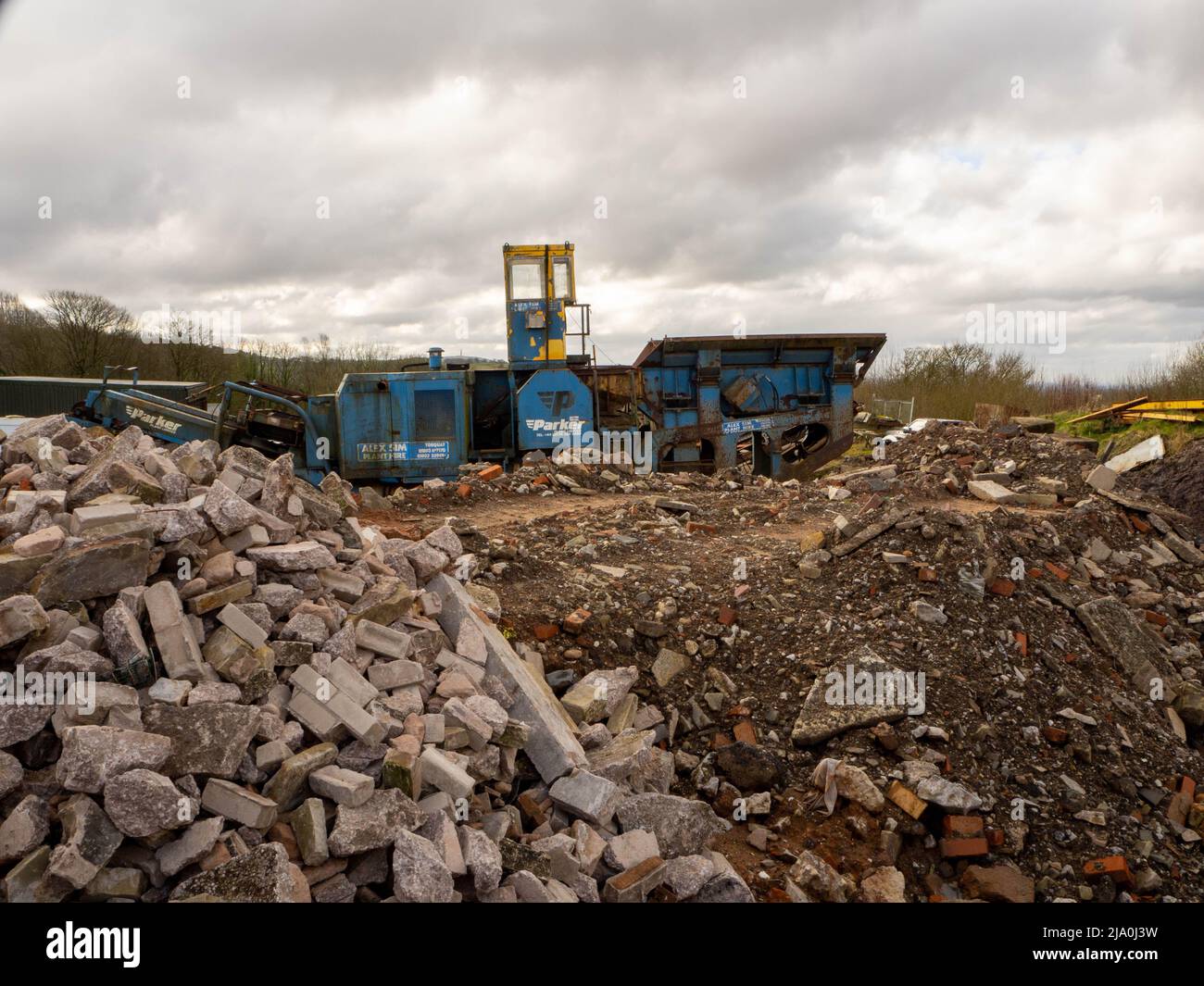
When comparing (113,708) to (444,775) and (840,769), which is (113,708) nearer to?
(444,775)

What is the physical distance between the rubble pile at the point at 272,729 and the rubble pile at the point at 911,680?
51cm

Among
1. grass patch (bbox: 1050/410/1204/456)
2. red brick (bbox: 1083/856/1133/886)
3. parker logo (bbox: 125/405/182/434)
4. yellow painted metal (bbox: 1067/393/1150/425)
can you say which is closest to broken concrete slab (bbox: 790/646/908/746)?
red brick (bbox: 1083/856/1133/886)

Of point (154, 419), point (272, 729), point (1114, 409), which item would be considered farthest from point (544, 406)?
point (1114, 409)

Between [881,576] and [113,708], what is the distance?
17.3 feet

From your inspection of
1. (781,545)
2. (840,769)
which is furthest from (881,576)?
(840,769)

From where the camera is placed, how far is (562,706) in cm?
518

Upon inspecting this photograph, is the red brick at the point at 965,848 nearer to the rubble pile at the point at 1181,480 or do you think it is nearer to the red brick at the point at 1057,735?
the red brick at the point at 1057,735

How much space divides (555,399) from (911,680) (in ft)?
25.3

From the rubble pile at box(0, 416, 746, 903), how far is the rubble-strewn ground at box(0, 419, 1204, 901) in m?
0.01

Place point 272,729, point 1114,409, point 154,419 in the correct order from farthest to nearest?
point 1114,409
point 154,419
point 272,729

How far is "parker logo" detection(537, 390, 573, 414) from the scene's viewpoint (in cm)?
1223

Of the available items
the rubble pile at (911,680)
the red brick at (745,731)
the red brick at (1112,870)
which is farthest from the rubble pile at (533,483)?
the red brick at (1112,870)

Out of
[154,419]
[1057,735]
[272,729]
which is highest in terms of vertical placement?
[154,419]

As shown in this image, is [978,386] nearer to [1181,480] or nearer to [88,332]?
[1181,480]
